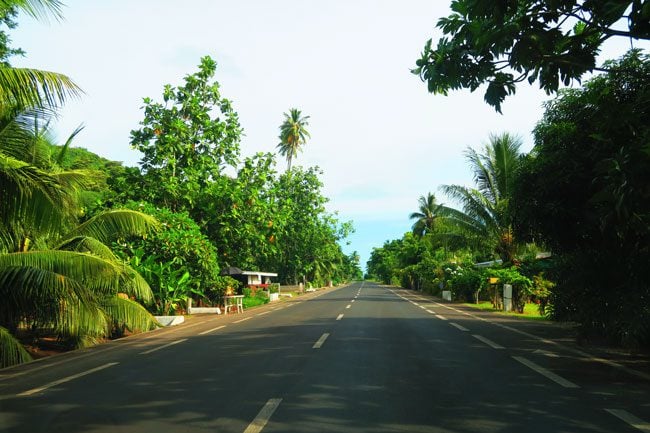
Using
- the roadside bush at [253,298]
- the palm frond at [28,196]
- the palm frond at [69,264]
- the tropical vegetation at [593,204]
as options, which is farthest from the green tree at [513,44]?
the roadside bush at [253,298]

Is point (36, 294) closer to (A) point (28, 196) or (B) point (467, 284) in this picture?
(A) point (28, 196)

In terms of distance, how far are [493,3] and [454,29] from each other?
1.18 m

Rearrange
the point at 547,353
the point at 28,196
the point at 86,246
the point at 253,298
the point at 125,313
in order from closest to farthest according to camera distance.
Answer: the point at 28,196, the point at 547,353, the point at 86,246, the point at 125,313, the point at 253,298

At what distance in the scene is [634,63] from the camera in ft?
33.7

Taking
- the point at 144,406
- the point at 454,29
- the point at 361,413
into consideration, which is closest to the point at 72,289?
the point at 144,406

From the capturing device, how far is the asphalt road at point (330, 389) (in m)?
5.52

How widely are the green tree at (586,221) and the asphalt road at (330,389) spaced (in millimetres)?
1229

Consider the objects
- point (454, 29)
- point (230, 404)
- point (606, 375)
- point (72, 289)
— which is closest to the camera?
point (230, 404)

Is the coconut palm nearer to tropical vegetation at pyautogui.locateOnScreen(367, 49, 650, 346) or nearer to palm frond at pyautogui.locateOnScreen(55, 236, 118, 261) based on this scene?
palm frond at pyautogui.locateOnScreen(55, 236, 118, 261)

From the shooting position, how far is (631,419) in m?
5.57

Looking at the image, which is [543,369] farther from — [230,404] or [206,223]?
Result: [206,223]

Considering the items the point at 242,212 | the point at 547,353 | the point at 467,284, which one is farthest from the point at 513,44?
the point at 467,284

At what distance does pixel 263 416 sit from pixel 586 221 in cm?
897

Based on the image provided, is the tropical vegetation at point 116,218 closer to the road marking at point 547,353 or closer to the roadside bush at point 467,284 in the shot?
the road marking at point 547,353
